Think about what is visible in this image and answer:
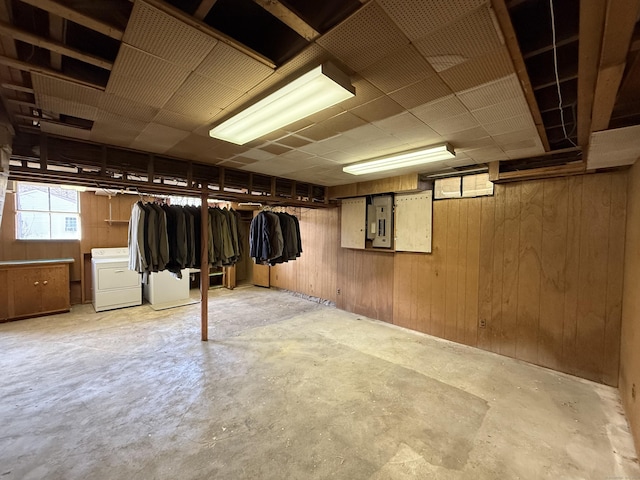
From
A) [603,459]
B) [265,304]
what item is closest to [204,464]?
[603,459]

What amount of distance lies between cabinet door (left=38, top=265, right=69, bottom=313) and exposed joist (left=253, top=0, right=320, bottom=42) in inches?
227

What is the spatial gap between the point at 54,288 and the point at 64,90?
4.46m

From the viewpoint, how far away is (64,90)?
1771 mm

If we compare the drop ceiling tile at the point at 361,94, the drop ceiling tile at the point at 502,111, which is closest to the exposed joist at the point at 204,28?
the drop ceiling tile at the point at 361,94

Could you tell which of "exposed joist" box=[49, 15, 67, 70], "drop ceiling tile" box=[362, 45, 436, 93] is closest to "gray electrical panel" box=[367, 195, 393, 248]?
"drop ceiling tile" box=[362, 45, 436, 93]

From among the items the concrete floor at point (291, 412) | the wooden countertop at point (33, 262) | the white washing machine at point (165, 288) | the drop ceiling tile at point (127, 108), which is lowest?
the concrete floor at point (291, 412)

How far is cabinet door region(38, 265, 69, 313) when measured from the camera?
14.6 ft

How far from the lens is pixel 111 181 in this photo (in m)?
2.91

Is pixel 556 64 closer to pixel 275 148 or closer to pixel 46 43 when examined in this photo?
pixel 275 148

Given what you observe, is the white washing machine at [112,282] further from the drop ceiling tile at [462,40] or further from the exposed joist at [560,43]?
the exposed joist at [560,43]

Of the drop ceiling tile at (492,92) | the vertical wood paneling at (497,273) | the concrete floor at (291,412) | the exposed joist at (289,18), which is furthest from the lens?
the vertical wood paneling at (497,273)

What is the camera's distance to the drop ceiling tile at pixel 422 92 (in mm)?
1659

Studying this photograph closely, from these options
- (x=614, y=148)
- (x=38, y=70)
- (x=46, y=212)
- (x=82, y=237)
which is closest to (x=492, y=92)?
(x=614, y=148)

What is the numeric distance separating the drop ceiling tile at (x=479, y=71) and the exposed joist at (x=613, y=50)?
39cm
